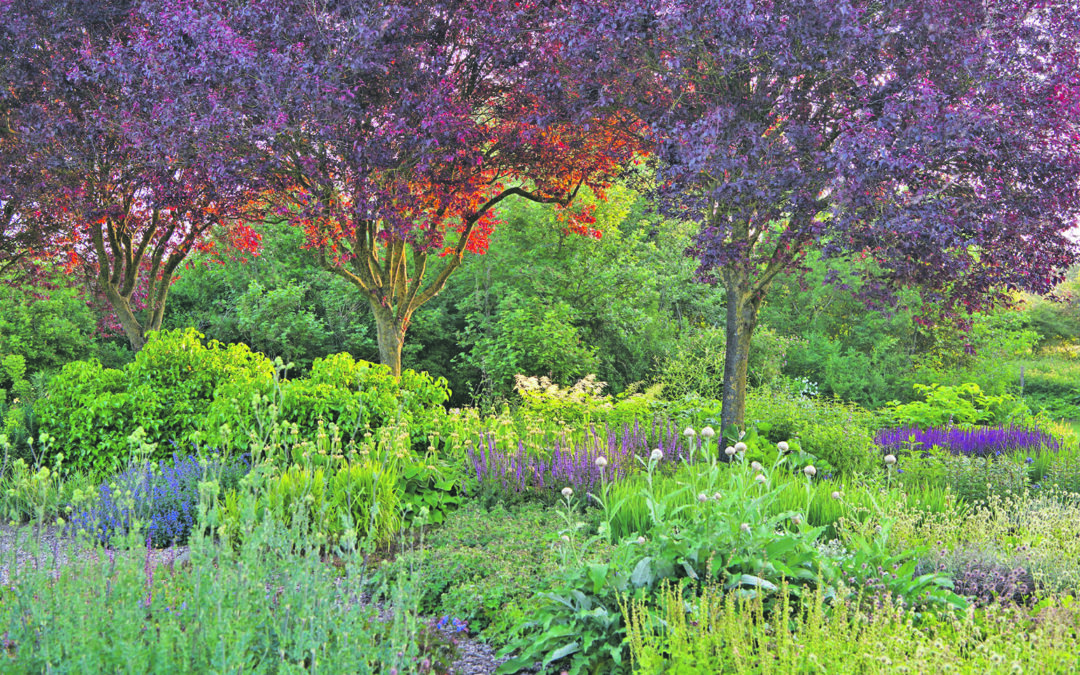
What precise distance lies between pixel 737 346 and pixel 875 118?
2.11 m

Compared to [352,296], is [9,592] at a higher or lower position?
lower

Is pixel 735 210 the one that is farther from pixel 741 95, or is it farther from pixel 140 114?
pixel 140 114

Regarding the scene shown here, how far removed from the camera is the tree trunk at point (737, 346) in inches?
246

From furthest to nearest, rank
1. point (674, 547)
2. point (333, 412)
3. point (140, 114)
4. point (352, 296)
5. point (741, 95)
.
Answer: point (352, 296)
point (140, 114)
point (333, 412)
point (741, 95)
point (674, 547)

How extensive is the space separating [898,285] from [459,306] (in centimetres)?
762

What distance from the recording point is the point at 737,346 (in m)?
6.31

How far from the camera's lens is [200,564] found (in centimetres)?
259

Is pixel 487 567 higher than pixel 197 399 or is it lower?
lower

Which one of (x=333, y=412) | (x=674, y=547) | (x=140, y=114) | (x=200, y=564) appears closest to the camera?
(x=200, y=564)

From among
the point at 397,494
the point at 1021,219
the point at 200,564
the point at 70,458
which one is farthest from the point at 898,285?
the point at 70,458

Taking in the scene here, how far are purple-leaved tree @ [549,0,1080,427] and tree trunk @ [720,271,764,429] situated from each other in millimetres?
788

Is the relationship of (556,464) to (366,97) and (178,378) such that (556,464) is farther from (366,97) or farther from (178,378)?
(178,378)

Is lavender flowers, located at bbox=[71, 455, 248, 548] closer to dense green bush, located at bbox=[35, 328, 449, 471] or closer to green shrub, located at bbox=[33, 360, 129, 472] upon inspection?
dense green bush, located at bbox=[35, 328, 449, 471]

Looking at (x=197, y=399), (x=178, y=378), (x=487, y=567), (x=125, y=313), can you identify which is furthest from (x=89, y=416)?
(x=487, y=567)
